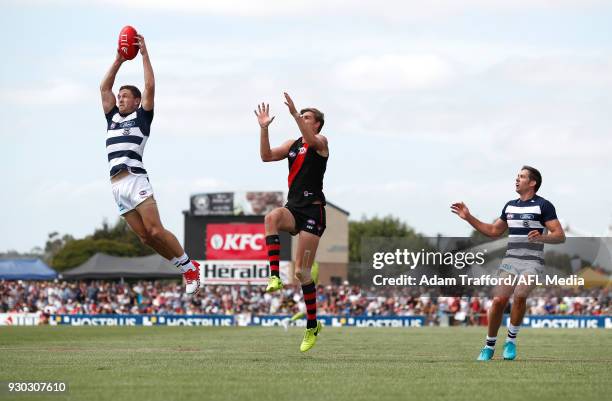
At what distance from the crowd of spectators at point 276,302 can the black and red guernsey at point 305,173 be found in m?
32.5

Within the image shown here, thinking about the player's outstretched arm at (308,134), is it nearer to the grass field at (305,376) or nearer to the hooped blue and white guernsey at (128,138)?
the hooped blue and white guernsey at (128,138)

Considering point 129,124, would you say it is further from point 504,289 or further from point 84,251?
point 84,251

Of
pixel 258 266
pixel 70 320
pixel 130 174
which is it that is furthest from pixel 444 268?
pixel 258 266

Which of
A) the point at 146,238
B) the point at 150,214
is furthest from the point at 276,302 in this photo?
the point at 150,214

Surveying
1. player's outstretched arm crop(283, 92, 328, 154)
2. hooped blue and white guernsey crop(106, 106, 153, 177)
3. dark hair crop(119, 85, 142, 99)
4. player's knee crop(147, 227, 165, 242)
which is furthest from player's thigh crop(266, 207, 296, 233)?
dark hair crop(119, 85, 142, 99)

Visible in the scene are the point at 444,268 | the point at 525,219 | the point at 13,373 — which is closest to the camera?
the point at 13,373

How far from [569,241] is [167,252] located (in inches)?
787

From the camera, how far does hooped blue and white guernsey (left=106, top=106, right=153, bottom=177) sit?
12.9 meters

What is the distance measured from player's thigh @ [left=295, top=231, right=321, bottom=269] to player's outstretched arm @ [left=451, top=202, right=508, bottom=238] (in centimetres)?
183

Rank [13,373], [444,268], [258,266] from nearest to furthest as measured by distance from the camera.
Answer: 1. [13,373]
2. [444,268]
3. [258,266]

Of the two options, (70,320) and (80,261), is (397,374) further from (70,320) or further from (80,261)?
(80,261)

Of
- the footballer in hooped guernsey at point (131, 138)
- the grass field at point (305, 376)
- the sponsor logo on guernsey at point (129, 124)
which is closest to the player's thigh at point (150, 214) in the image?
the footballer in hooped guernsey at point (131, 138)

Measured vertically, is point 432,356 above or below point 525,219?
below

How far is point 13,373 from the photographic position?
9938mm
